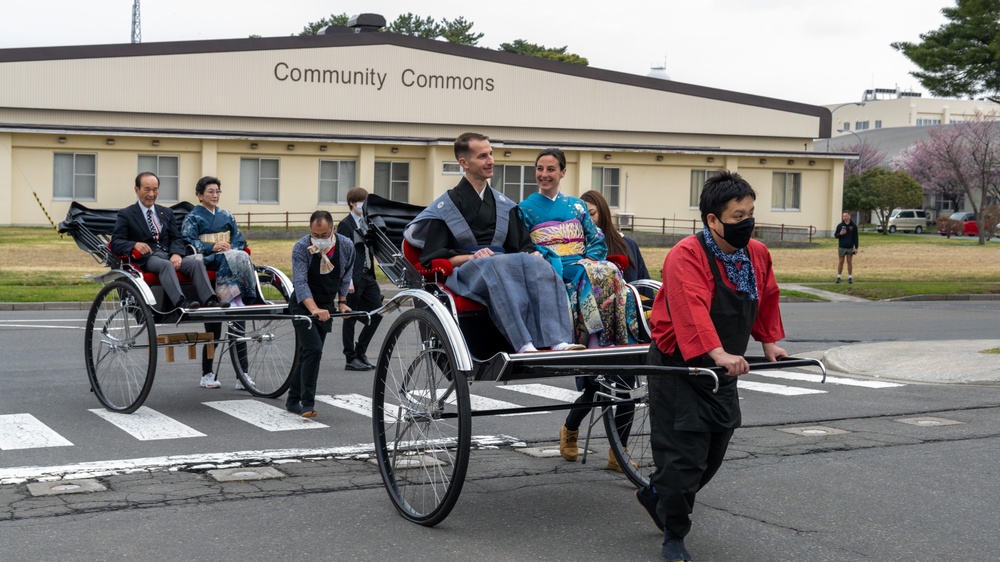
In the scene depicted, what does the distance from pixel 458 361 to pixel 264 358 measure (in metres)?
5.64

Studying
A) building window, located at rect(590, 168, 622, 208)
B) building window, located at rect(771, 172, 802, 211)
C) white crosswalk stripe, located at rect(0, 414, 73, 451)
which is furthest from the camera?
building window, located at rect(771, 172, 802, 211)

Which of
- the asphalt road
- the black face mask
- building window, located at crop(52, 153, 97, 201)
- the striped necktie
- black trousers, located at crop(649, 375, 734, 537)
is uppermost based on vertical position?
building window, located at crop(52, 153, 97, 201)

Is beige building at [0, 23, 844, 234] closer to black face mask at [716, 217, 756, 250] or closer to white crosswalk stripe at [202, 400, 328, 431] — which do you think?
white crosswalk stripe at [202, 400, 328, 431]

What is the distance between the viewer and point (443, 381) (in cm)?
654

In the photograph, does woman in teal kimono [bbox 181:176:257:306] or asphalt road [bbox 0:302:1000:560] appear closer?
asphalt road [bbox 0:302:1000:560]

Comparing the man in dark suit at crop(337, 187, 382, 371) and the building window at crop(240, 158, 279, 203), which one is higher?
the building window at crop(240, 158, 279, 203)

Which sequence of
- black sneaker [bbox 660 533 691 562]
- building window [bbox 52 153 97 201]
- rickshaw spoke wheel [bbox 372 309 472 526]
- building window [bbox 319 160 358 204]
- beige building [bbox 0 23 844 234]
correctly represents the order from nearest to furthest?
black sneaker [bbox 660 533 691 562] → rickshaw spoke wheel [bbox 372 309 472 526] → building window [bbox 52 153 97 201] → beige building [bbox 0 23 844 234] → building window [bbox 319 160 358 204]

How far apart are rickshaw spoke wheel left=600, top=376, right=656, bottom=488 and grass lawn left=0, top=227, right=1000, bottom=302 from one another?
51.6 ft

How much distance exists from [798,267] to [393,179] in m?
18.6

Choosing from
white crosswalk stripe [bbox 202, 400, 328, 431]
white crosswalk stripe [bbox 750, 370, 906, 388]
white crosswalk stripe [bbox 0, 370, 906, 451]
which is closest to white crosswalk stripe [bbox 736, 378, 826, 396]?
white crosswalk stripe [bbox 0, 370, 906, 451]

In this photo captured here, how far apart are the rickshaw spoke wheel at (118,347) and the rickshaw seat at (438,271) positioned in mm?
3295

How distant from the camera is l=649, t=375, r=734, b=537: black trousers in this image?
529cm

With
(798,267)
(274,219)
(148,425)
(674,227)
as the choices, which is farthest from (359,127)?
(148,425)

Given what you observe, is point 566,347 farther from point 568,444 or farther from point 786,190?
point 786,190
